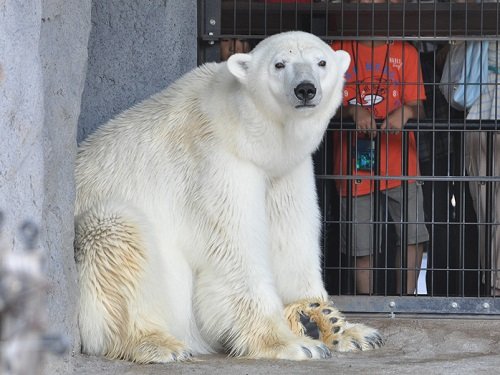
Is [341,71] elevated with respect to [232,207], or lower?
elevated

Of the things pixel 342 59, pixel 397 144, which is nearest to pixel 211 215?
pixel 342 59

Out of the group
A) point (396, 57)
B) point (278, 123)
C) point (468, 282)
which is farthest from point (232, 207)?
point (468, 282)

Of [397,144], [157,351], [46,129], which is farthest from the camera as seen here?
[397,144]

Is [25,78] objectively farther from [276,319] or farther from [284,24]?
[284,24]

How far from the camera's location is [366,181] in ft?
17.6

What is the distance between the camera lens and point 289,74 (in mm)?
3889

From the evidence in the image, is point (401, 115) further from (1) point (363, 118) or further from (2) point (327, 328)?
(2) point (327, 328)

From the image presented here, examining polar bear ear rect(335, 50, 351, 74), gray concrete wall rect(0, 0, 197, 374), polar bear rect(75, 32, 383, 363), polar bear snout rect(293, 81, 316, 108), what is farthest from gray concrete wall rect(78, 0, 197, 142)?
polar bear snout rect(293, 81, 316, 108)

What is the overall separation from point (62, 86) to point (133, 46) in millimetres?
1381

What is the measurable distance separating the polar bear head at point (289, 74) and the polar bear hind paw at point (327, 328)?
2.79 feet

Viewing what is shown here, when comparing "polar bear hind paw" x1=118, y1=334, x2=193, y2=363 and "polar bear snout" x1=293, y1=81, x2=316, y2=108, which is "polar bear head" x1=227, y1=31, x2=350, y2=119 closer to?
"polar bear snout" x1=293, y1=81, x2=316, y2=108

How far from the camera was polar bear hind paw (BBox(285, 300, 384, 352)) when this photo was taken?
407 cm

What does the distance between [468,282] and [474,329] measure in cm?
133

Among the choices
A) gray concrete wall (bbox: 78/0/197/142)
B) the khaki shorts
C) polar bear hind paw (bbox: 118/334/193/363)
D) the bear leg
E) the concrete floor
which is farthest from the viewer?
the khaki shorts
